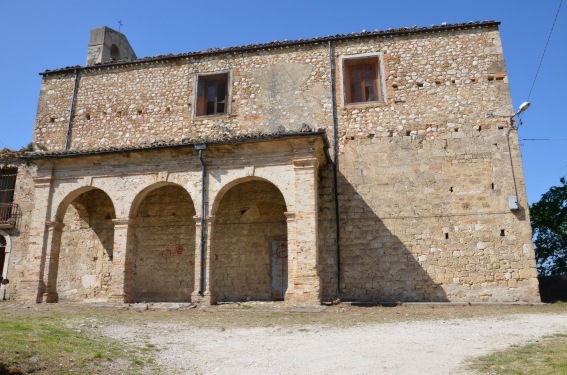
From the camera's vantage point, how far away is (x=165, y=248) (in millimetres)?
15594

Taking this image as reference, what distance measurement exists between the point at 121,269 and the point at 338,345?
310 inches

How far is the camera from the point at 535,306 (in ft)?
40.4

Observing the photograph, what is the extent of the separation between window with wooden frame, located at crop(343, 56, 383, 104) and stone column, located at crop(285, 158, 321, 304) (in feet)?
13.6

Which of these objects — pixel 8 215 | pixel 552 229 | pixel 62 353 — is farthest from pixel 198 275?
pixel 552 229

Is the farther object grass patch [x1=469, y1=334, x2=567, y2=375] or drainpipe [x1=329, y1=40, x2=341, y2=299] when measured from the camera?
drainpipe [x1=329, y1=40, x2=341, y2=299]

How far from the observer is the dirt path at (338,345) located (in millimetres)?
6086

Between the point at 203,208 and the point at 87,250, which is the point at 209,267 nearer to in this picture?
the point at 203,208

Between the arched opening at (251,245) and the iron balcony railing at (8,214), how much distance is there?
807 cm

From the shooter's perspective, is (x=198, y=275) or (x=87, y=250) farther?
(x=87, y=250)

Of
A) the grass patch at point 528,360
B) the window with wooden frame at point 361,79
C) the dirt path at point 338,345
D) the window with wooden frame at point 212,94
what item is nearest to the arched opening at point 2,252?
the window with wooden frame at point 212,94

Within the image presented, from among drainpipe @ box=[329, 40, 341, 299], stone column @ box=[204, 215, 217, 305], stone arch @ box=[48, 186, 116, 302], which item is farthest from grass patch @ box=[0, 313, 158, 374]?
stone arch @ box=[48, 186, 116, 302]

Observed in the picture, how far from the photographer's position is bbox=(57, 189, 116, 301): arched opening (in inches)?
626

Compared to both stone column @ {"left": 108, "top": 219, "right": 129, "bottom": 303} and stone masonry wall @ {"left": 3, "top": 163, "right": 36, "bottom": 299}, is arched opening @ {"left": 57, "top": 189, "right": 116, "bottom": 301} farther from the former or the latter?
stone column @ {"left": 108, "top": 219, "right": 129, "bottom": 303}

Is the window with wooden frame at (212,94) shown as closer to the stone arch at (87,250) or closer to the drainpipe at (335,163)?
the drainpipe at (335,163)
